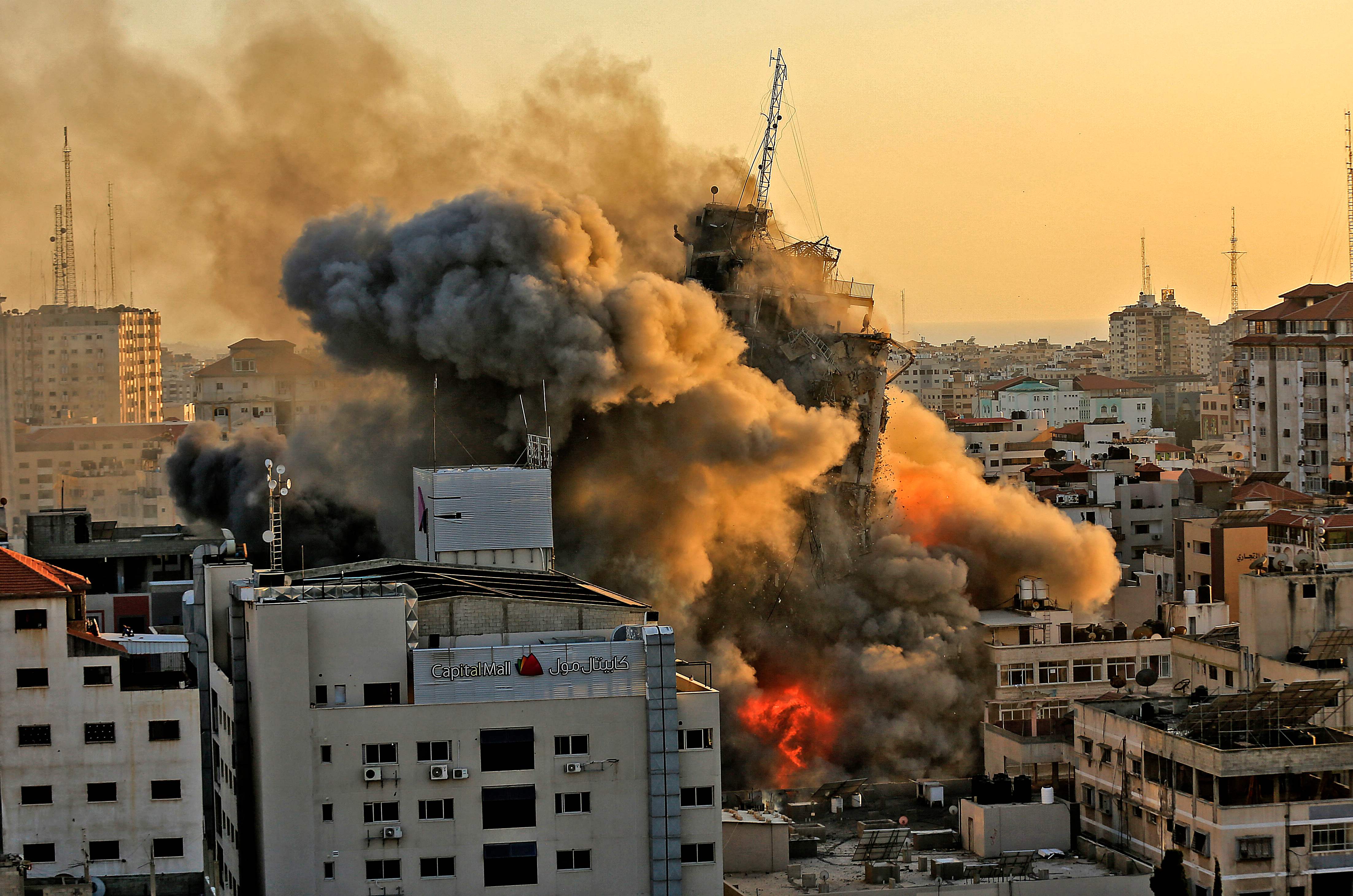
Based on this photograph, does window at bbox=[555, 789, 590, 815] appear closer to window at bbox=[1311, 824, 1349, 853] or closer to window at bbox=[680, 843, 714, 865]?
window at bbox=[680, 843, 714, 865]

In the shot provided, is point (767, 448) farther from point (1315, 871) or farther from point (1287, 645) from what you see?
point (1315, 871)

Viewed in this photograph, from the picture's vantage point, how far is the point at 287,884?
33219 millimetres

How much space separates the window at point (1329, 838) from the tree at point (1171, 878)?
3.24 meters

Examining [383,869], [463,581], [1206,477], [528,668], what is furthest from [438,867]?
[1206,477]

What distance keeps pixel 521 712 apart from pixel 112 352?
123905mm

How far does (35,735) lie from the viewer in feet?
124

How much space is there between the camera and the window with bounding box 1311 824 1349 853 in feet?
124

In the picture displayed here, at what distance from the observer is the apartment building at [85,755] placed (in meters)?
37.4

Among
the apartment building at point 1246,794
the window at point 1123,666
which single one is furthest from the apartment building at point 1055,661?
the apartment building at point 1246,794

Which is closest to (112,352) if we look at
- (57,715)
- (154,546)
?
(154,546)

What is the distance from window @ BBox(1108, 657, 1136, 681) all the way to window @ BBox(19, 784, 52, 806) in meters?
28.4

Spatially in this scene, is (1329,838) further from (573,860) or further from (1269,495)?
(1269,495)

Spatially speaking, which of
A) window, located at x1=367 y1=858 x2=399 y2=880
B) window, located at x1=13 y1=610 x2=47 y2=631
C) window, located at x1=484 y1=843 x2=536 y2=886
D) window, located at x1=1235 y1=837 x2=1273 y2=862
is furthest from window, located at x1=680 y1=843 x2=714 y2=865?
window, located at x1=13 y1=610 x2=47 y2=631

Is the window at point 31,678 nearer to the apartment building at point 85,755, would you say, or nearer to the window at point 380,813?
the apartment building at point 85,755
